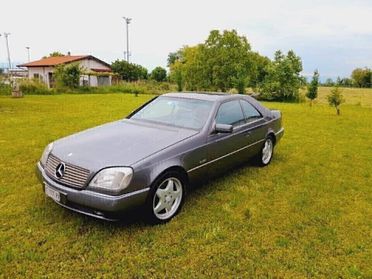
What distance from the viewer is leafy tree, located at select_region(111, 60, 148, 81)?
41.7 metres

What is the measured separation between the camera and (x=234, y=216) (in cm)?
367

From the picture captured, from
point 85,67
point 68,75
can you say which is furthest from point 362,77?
point 68,75

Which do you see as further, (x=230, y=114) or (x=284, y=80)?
(x=284, y=80)

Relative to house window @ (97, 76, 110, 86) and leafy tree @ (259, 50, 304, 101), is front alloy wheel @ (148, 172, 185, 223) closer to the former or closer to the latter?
leafy tree @ (259, 50, 304, 101)

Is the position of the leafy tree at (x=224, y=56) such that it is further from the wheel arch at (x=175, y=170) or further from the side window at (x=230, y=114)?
the wheel arch at (x=175, y=170)

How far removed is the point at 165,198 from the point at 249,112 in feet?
7.42

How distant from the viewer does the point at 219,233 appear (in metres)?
3.26

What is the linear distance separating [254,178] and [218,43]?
31435mm

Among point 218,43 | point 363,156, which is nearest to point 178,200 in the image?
point 363,156

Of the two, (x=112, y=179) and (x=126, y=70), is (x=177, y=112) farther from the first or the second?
(x=126, y=70)

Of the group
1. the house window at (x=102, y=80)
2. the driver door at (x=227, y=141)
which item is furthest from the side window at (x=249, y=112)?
the house window at (x=102, y=80)

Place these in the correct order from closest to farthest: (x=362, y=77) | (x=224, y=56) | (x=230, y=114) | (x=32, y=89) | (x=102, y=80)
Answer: (x=230, y=114), (x=32, y=89), (x=224, y=56), (x=102, y=80), (x=362, y=77)

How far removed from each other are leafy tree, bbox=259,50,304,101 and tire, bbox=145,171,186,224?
2652 centimetres

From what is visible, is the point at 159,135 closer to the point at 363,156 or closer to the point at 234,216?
the point at 234,216
